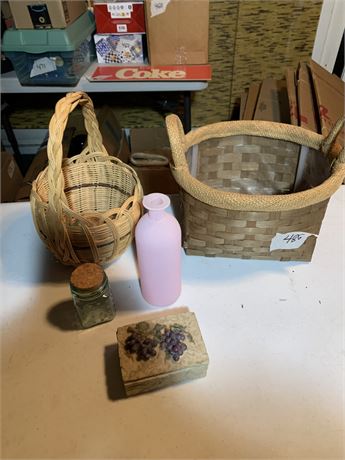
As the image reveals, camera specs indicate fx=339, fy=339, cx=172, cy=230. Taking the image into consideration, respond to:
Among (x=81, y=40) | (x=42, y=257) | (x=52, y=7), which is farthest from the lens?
(x=81, y=40)

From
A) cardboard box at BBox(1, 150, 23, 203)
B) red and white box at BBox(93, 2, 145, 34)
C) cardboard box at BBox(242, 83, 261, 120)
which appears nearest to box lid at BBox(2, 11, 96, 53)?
red and white box at BBox(93, 2, 145, 34)

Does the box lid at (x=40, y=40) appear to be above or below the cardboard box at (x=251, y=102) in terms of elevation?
above

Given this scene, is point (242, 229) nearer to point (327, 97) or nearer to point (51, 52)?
point (327, 97)

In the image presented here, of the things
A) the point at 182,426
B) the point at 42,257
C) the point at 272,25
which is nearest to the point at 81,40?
the point at 272,25

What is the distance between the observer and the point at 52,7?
1164mm

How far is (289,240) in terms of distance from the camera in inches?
24.7

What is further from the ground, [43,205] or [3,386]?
[43,205]

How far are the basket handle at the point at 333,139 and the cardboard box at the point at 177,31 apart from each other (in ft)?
2.77

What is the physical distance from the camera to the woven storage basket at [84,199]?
529 mm

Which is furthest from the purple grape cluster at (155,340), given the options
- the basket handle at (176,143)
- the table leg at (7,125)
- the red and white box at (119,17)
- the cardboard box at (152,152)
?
the table leg at (7,125)

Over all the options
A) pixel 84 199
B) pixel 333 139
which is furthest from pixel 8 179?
pixel 333 139

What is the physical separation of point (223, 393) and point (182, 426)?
76 millimetres

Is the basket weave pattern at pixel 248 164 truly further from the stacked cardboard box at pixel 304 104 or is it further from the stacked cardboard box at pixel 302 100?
the stacked cardboard box at pixel 302 100

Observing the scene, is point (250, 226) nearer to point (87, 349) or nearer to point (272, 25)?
point (87, 349)
